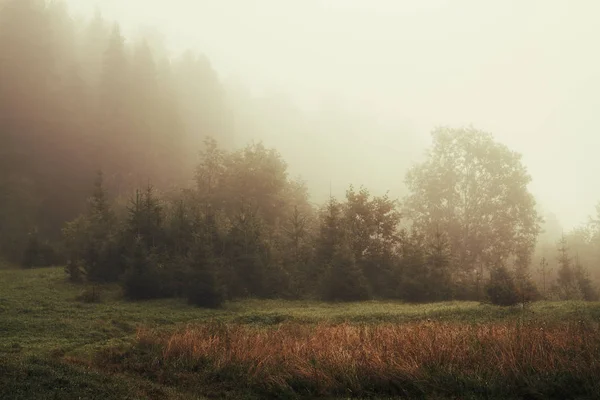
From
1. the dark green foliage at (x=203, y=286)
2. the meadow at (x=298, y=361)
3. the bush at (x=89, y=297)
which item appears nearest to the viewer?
the meadow at (x=298, y=361)

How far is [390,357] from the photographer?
14031 mm

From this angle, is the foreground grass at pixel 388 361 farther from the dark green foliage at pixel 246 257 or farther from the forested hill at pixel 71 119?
the forested hill at pixel 71 119

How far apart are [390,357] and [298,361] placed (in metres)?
2.78

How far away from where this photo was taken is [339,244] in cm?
3753

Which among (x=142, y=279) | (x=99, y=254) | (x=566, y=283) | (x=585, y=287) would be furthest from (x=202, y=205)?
(x=585, y=287)

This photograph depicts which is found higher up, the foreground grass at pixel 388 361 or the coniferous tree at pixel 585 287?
the coniferous tree at pixel 585 287

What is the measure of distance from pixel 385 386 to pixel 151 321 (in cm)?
1469

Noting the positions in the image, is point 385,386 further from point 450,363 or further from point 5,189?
point 5,189

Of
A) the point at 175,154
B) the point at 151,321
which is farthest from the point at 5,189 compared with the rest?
the point at 151,321

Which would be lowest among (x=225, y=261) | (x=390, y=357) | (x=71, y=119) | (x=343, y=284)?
(x=390, y=357)

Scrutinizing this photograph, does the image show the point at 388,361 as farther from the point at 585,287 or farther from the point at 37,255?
the point at 37,255

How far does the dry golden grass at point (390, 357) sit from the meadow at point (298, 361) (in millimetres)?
35

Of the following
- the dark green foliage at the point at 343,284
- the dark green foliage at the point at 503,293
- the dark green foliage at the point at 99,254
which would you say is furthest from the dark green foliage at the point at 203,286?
the dark green foliage at the point at 503,293

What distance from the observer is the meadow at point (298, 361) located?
12.3 metres
